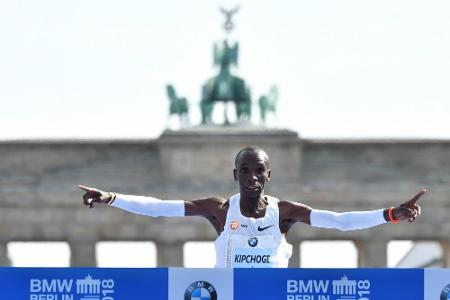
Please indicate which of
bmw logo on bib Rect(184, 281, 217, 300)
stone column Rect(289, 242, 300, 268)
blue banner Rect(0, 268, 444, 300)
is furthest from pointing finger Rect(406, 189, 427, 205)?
stone column Rect(289, 242, 300, 268)

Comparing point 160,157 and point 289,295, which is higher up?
point 160,157

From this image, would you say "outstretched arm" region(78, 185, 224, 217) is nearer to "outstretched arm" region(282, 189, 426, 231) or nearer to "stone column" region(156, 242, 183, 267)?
"outstretched arm" region(282, 189, 426, 231)

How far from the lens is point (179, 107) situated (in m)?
64.6

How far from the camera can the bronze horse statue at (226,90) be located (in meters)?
64.6

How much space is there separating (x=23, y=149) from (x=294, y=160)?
390 inches

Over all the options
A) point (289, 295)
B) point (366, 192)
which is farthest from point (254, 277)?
point (366, 192)

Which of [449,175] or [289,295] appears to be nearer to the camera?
[289,295]

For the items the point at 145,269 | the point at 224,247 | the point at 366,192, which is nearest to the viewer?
the point at 145,269

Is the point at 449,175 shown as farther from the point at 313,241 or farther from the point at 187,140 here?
the point at 187,140

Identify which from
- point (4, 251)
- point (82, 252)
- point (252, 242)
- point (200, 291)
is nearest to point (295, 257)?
point (82, 252)

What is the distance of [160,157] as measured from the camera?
209 feet

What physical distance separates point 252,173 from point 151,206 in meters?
0.73

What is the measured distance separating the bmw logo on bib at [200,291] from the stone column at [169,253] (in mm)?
52675

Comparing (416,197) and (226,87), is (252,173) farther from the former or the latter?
(226,87)
